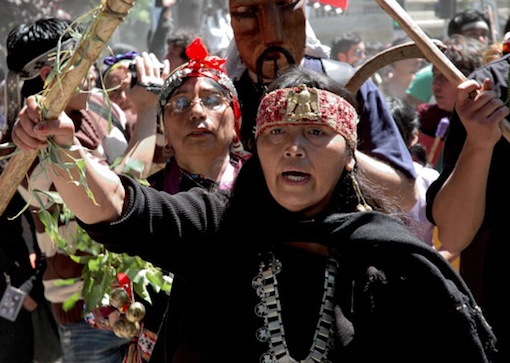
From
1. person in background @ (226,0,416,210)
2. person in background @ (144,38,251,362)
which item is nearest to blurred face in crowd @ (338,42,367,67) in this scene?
person in background @ (226,0,416,210)

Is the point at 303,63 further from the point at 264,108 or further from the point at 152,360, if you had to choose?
the point at 152,360

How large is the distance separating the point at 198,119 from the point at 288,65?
40 centimetres

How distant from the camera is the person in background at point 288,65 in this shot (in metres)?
4.34

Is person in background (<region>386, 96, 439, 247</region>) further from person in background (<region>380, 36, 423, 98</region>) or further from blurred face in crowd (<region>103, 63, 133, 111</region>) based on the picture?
person in background (<region>380, 36, 423, 98</region>)

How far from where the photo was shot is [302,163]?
10.5 feet

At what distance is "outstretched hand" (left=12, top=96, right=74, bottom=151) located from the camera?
3.00m

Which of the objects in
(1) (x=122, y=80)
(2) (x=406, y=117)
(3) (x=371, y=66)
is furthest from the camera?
(2) (x=406, y=117)

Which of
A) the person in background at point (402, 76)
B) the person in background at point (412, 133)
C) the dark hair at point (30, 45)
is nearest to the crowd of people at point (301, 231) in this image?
the dark hair at point (30, 45)

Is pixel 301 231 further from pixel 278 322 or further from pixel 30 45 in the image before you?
pixel 30 45

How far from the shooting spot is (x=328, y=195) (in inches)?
130

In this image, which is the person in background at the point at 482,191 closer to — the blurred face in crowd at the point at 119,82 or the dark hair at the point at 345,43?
the blurred face in crowd at the point at 119,82

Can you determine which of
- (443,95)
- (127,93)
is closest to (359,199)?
(127,93)

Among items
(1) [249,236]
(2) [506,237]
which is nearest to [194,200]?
A: (1) [249,236]

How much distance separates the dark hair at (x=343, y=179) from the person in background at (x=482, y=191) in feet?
1.34
